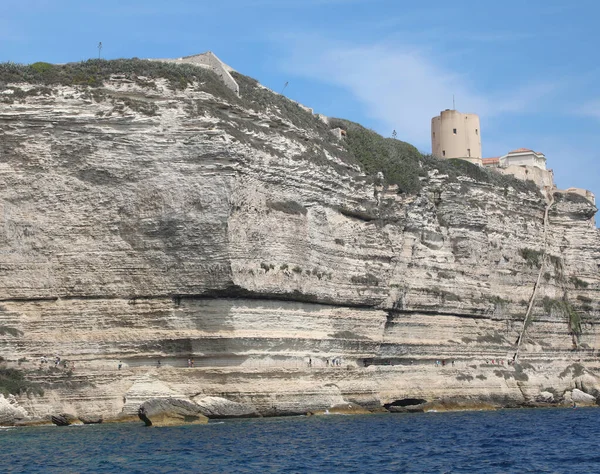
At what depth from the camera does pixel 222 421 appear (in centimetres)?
3066

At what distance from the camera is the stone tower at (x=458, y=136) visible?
54.6m

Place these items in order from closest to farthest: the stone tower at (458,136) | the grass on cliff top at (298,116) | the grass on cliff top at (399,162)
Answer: the grass on cliff top at (298,116), the grass on cliff top at (399,162), the stone tower at (458,136)

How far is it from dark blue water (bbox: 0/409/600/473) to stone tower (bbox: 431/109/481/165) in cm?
2446

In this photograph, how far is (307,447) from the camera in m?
24.4

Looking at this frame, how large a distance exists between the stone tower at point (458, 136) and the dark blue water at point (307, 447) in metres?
24.5

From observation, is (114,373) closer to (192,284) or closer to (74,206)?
(192,284)

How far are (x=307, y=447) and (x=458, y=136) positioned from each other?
33.5m

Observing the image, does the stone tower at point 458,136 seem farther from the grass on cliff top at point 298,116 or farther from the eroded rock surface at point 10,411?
the eroded rock surface at point 10,411

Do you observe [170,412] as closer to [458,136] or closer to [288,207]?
[288,207]

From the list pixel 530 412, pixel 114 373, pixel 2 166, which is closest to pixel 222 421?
pixel 114 373

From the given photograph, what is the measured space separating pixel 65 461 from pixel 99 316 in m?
10.1

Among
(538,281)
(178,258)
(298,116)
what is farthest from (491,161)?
(178,258)

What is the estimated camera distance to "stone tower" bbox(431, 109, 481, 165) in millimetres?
54625

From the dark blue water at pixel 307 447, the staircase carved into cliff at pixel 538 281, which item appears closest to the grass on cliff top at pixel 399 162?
the staircase carved into cliff at pixel 538 281
